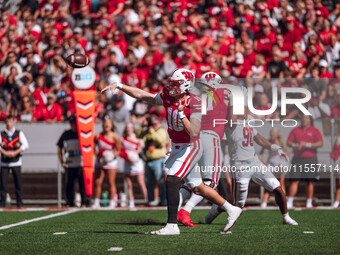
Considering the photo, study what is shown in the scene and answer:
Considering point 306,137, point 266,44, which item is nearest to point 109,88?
point 306,137

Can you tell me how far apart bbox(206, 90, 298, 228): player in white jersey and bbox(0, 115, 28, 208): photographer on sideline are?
5.63m

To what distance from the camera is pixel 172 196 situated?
8812 millimetres

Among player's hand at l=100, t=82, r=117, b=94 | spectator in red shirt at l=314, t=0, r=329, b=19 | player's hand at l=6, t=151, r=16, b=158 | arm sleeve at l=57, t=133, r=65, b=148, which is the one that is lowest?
player's hand at l=6, t=151, r=16, b=158

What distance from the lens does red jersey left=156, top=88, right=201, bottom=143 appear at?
8.84m

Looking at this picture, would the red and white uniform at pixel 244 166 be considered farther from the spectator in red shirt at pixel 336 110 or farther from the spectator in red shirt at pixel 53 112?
the spectator in red shirt at pixel 53 112

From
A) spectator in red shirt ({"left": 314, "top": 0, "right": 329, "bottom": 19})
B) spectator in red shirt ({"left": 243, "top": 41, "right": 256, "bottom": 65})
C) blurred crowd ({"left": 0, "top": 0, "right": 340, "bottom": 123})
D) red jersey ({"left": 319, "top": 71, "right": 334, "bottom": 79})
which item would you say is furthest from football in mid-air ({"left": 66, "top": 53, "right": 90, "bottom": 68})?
spectator in red shirt ({"left": 314, "top": 0, "right": 329, "bottom": 19})

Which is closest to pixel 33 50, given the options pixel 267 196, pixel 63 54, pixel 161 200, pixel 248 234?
pixel 63 54

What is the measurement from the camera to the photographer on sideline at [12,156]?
49.8 ft

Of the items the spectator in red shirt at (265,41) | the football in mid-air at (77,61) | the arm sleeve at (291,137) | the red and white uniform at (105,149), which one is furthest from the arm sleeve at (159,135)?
the football in mid-air at (77,61)

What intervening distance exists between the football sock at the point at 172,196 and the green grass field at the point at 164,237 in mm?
253

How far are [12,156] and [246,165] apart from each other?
621 centimetres

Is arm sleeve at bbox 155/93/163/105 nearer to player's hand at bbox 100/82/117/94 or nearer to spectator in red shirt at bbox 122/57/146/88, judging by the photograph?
player's hand at bbox 100/82/117/94

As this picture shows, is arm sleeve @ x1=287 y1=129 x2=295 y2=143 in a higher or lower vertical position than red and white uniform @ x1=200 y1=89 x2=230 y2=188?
lower

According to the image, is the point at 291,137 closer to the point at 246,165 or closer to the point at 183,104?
the point at 246,165
